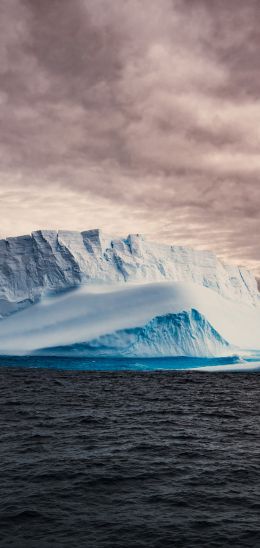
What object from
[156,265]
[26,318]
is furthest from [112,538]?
[156,265]

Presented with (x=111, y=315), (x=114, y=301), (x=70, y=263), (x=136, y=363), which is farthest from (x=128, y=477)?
(x=70, y=263)

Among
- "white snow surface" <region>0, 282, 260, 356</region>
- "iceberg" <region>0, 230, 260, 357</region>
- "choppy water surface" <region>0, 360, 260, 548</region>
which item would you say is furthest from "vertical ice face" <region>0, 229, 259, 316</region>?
"choppy water surface" <region>0, 360, 260, 548</region>

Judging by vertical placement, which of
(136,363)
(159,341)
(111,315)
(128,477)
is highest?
(111,315)

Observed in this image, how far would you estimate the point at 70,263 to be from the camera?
249 feet

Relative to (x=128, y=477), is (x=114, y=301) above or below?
above

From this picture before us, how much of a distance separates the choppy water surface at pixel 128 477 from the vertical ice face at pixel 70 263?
54.1 meters

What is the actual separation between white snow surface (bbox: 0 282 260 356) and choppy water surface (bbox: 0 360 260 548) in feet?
131

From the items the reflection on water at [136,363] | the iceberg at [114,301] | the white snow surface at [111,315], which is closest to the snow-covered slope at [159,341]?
the iceberg at [114,301]

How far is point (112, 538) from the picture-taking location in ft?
26.7

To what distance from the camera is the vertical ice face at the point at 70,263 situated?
76.1 metres

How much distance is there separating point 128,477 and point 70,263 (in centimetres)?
6536

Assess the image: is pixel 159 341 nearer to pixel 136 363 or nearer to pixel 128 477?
pixel 136 363

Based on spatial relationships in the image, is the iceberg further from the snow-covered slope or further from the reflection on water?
the reflection on water

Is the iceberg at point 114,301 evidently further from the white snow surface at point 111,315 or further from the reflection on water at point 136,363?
the reflection on water at point 136,363
